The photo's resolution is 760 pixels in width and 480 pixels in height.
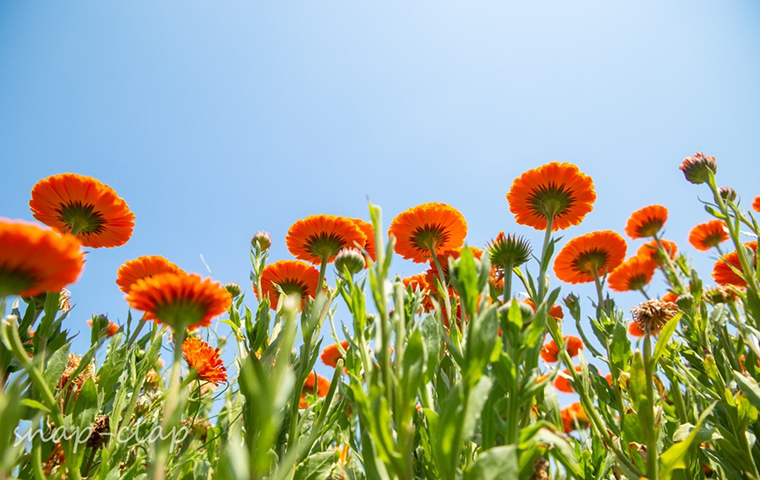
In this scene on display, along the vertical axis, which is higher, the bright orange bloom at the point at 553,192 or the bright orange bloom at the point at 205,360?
the bright orange bloom at the point at 553,192

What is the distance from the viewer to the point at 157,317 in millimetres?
858

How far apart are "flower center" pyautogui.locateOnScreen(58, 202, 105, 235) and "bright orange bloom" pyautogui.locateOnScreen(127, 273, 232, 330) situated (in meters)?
1.39

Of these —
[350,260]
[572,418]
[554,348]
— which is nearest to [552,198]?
[350,260]

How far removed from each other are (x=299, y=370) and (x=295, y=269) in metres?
0.98

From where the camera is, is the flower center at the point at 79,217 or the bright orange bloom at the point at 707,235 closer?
the flower center at the point at 79,217

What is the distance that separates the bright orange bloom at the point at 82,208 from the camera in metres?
1.89

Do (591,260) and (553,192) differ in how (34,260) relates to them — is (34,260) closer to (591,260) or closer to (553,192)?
(553,192)

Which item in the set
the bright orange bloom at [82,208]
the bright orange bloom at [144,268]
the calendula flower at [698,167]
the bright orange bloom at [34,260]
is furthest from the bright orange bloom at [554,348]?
the bright orange bloom at [34,260]

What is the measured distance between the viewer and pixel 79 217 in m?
1.99

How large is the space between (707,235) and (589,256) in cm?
164

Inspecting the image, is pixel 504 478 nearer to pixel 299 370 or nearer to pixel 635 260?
pixel 299 370

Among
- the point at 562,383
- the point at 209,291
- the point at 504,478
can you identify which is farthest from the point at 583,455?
the point at 562,383

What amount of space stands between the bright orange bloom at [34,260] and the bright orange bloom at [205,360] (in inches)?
31.6

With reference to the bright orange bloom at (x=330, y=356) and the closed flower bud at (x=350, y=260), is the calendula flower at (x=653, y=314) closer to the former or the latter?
the closed flower bud at (x=350, y=260)
